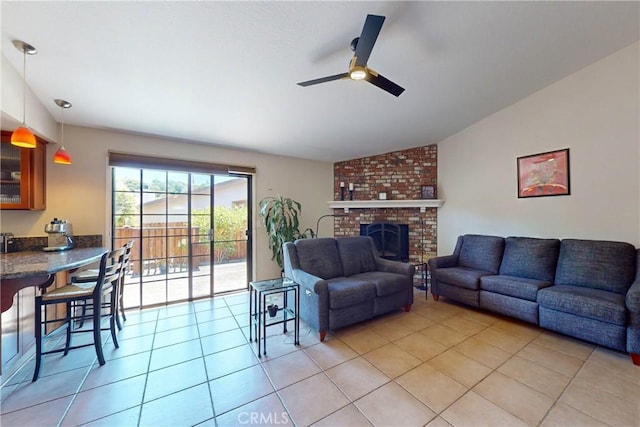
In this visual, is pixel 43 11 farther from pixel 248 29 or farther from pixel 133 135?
pixel 133 135

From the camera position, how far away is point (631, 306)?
209 centimetres

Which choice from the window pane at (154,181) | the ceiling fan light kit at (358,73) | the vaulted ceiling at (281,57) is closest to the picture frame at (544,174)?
the vaulted ceiling at (281,57)

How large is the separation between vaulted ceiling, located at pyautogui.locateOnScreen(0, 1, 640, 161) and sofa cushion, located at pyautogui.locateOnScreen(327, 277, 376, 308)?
2101mm

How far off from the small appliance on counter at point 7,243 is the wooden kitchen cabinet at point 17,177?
13.1 inches

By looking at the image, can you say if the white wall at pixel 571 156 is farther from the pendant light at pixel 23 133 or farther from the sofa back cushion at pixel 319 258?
the pendant light at pixel 23 133

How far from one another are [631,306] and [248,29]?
3.78 metres

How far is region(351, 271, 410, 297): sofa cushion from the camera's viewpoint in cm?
289

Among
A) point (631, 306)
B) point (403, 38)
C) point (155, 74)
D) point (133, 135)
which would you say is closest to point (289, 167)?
point (133, 135)

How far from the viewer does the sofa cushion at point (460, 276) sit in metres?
3.19

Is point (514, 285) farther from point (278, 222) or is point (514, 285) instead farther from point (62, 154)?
point (62, 154)

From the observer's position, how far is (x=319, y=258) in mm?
3203

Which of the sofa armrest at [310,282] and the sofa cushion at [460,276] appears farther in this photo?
the sofa cushion at [460,276]

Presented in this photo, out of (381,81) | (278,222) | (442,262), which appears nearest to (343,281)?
(278,222)

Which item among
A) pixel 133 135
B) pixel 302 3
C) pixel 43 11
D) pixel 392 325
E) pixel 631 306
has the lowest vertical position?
pixel 392 325
